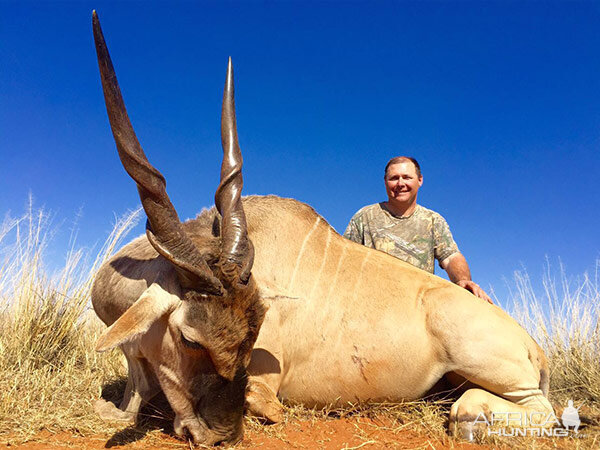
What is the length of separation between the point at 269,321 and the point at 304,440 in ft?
3.03

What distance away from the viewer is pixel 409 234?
22.7 ft

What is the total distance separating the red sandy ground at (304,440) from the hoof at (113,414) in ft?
0.95

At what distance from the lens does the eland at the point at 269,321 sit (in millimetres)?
3189

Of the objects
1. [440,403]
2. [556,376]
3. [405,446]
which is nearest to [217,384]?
[405,446]

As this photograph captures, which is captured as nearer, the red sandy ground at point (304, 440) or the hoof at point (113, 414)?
the red sandy ground at point (304, 440)

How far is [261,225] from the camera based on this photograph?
4.31 meters

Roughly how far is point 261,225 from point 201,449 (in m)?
1.87

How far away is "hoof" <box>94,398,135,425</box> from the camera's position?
3.75 metres

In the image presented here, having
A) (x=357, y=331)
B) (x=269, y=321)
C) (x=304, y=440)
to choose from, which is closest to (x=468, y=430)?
(x=357, y=331)

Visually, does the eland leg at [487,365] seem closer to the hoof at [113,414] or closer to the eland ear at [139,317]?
the eland ear at [139,317]

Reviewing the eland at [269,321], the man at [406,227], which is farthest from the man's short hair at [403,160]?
the eland at [269,321]

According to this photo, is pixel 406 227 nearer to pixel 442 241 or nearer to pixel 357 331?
pixel 442 241

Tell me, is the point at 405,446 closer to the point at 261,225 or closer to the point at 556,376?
the point at 261,225

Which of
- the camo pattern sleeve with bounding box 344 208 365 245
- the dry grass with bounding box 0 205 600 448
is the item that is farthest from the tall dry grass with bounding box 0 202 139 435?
the camo pattern sleeve with bounding box 344 208 365 245
